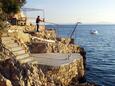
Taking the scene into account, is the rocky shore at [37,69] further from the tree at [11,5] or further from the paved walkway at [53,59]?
the tree at [11,5]

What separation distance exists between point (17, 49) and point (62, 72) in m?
3.46

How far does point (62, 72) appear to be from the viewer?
21.5 meters

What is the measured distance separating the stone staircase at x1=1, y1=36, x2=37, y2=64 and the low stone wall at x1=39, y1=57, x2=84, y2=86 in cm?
112

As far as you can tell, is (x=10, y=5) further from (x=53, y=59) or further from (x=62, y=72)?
(x=62, y=72)

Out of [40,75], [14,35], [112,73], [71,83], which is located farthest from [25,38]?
[112,73]

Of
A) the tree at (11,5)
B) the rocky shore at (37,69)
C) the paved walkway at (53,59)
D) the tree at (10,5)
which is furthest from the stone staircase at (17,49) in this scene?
the tree at (11,5)

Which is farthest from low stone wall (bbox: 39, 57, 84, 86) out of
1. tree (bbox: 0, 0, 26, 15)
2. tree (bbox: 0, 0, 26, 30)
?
tree (bbox: 0, 0, 26, 15)

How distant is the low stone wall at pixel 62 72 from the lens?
68.1 ft

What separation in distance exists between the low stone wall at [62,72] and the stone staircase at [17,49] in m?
1.12

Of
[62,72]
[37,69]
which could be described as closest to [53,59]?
[62,72]

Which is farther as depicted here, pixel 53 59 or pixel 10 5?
pixel 10 5

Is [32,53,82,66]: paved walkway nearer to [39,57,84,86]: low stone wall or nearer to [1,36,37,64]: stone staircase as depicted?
[39,57,84,86]: low stone wall

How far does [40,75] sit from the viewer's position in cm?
1803

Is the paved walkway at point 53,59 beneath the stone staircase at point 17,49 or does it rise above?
beneath
